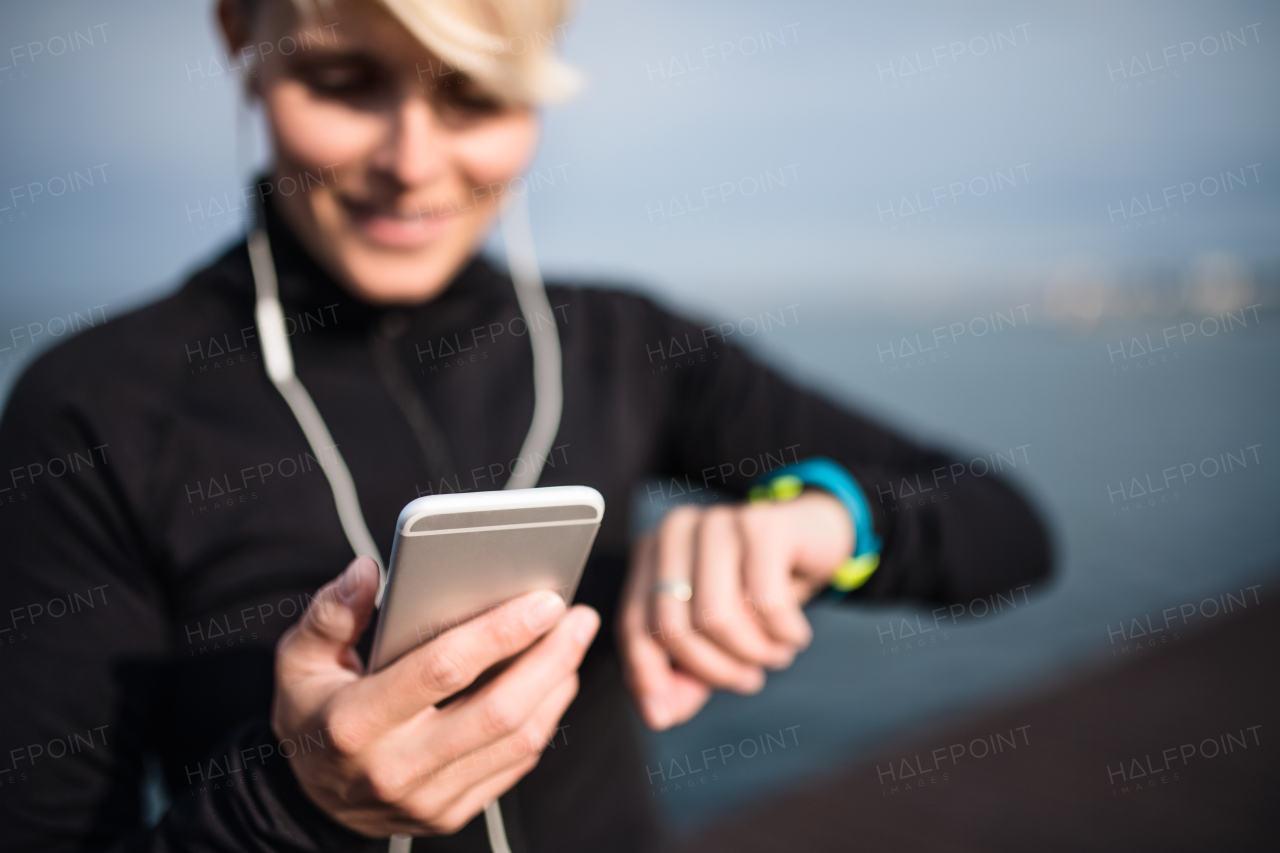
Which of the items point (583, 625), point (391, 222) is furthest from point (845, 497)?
point (391, 222)

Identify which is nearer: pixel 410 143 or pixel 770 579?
pixel 770 579

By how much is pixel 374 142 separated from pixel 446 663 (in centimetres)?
82

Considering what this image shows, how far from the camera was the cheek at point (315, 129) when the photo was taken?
1149mm

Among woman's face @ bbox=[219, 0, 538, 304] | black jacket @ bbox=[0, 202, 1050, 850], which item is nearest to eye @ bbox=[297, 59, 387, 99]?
woman's face @ bbox=[219, 0, 538, 304]

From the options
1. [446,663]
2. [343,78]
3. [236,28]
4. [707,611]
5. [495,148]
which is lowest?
[707,611]

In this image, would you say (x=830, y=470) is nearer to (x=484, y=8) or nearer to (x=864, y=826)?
(x=484, y=8)

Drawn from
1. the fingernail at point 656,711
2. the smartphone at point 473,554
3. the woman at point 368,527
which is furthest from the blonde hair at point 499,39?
the fingernail at point 656,711

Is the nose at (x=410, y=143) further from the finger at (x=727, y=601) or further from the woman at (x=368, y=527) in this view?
the finger at (x=727, y=601)

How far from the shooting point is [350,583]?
2.47ft

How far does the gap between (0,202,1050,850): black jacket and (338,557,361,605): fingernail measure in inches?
7.5

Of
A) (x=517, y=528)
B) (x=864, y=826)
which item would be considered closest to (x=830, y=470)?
(x=517, y=528)

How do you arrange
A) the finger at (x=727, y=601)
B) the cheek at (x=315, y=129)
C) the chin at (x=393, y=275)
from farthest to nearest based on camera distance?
the chin at (x=393, y=275) < the cheek at (x=315, y=129) < the finger at (x=727, y=601)

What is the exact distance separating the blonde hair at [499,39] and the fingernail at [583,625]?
29.9 inches

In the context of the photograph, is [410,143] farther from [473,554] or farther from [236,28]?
[473,554]
